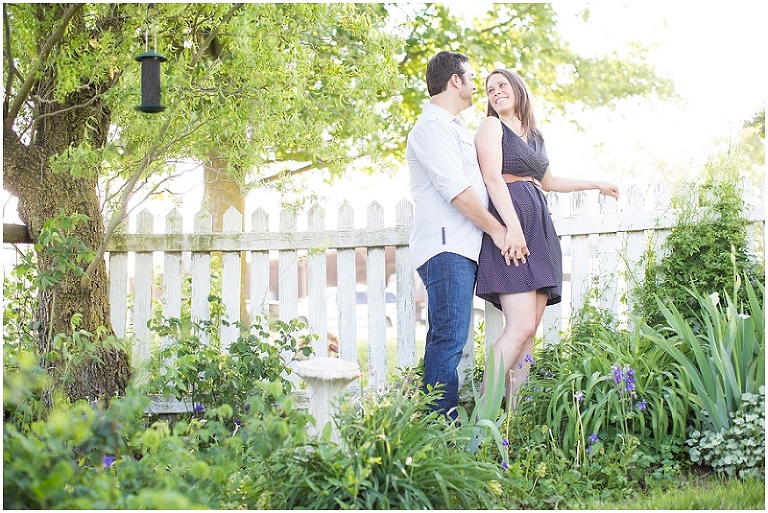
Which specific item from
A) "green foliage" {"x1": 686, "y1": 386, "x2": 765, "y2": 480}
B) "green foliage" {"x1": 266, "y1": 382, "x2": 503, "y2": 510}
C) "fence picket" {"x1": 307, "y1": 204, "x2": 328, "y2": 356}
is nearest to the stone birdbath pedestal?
"green foliage" {"x1": 266, "y1": 382, "x2": 503, "y2": 510}

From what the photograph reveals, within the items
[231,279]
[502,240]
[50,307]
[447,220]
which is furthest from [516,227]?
[50,307]

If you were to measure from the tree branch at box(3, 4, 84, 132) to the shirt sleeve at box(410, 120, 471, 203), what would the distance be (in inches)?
67.3

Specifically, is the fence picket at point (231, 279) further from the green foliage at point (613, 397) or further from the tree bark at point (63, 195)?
the green foliage at point (613, 397)

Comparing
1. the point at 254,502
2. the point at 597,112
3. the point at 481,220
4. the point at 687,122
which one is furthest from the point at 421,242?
the point at 687,122

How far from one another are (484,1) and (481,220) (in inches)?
164

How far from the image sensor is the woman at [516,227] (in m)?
3.36

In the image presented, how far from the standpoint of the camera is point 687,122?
415 inches

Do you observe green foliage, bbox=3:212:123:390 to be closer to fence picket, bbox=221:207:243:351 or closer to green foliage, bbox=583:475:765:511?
fence picket, bbox=221:207:243:351

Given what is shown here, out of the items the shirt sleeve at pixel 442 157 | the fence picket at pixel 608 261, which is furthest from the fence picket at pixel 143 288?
the fence picket at pixel 608 261

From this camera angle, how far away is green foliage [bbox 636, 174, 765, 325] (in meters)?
3.51

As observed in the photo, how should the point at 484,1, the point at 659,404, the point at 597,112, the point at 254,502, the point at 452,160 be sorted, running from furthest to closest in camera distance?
the point at 597,112
the point at 484,1
the point at 452,160
the point at 659,404
the point at 254,502

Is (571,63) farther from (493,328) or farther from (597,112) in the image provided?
(493,328)

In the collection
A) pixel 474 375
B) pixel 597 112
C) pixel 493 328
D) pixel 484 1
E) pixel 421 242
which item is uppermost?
pixel 484 1

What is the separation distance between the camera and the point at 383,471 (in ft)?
Result: 7.85
